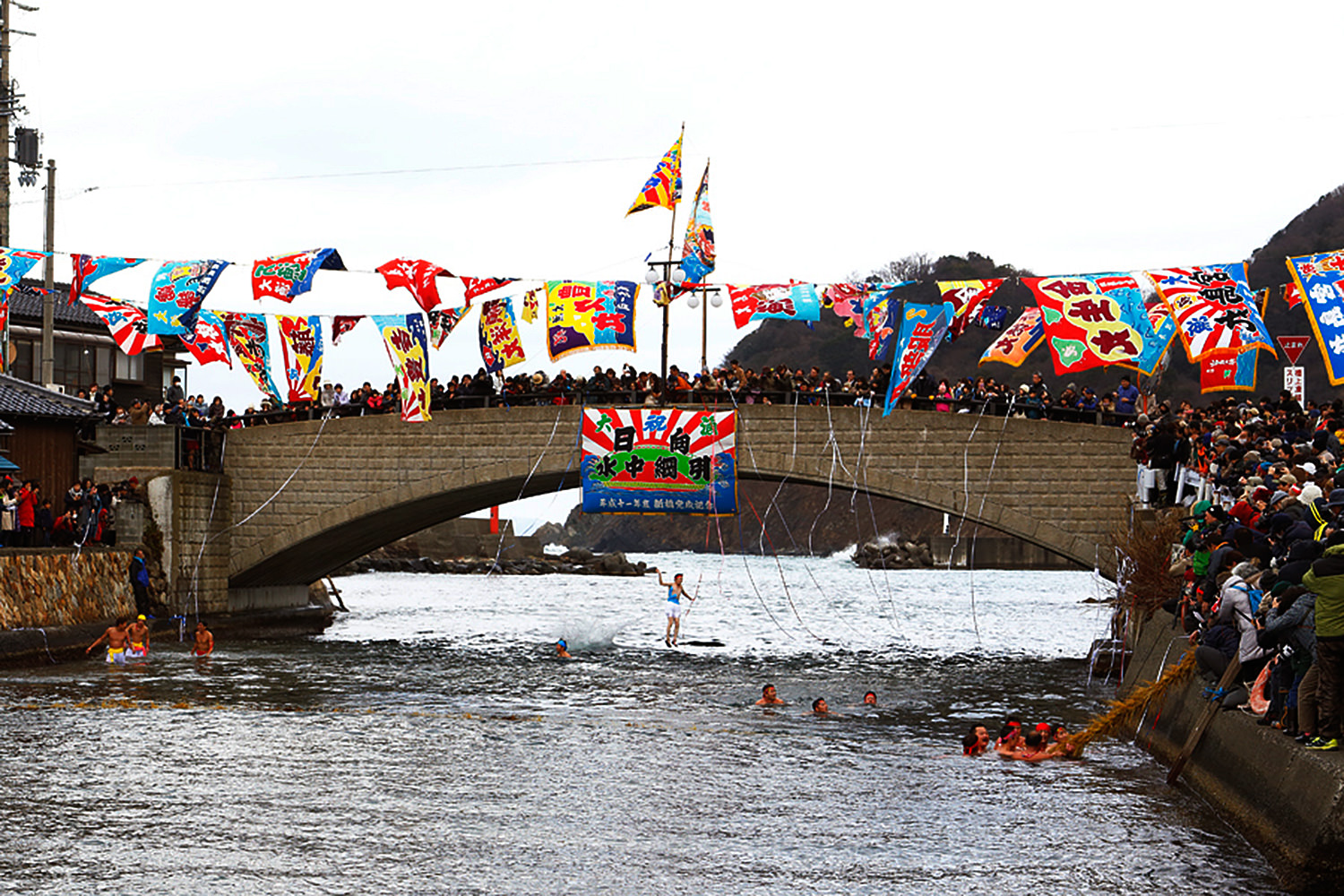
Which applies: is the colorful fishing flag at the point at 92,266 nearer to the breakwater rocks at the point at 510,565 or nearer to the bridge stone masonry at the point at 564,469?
the bridge stone masonry at the point at 564,469

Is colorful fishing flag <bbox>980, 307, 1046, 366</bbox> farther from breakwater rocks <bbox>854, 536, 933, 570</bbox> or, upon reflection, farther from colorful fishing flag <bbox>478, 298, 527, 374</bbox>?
breakwater rocks <bbox>854, 536, 933, 570</bbox>

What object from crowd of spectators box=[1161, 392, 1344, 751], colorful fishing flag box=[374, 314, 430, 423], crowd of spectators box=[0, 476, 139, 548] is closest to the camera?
crowd of spectators box=[1161, 392, 1344, 751]

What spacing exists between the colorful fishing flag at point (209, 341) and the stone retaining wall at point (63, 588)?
16.7 feet

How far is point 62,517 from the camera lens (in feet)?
105

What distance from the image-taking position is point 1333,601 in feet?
36.9

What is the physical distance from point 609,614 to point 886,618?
11.6 metres

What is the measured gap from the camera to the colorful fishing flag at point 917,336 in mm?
28078

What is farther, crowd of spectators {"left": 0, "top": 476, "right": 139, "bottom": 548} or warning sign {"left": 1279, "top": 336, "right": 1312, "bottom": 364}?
crowd of spectators {"left": 0, "top": 476, "right": 139, "bottom": 548}

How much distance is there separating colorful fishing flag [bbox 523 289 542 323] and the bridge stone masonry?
3.08 metres

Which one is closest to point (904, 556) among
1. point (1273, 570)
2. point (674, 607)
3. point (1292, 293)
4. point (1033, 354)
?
point (1033, 354)

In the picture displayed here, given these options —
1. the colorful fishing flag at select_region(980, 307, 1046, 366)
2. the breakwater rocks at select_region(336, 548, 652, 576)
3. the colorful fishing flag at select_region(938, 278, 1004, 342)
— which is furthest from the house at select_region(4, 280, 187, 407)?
the breakwater rocks at select_region(336, 548, 652, 576)

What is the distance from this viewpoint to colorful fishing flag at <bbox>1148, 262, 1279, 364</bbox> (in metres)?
25.1

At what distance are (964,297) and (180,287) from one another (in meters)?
17.2

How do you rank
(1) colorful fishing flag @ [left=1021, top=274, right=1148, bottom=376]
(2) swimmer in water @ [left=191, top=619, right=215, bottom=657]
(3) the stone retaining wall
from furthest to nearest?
(2) swimmer in water @ [left=191, top=619, right=215, bottom=657]
(3) the stone retaining wall
(1) colorful fishing flag @ [left=1021, top=274, right=1148, bottom=376]
